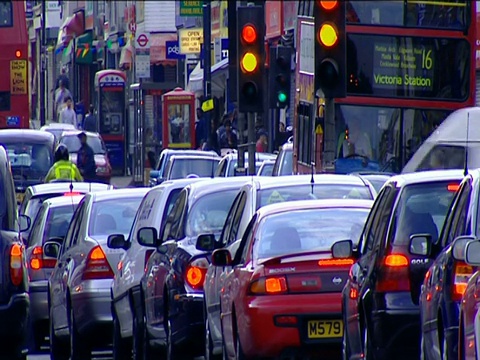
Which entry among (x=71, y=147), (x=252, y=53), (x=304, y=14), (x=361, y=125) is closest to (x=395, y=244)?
(x=252, y=53)

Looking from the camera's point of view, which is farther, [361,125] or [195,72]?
[195,72]

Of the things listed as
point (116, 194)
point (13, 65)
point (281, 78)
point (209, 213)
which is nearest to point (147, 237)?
point (209, 213)

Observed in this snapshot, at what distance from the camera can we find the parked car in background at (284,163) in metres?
26.4

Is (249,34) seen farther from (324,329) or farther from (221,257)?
(324,329)

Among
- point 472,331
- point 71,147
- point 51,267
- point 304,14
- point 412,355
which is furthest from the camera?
point 71,147

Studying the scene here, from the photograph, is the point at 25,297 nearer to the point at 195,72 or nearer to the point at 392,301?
the point at 392,301

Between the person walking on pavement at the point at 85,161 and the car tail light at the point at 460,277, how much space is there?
951 inches

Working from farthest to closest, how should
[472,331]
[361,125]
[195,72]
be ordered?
1. [195,72]
2. [361,125]
3. [472,331]

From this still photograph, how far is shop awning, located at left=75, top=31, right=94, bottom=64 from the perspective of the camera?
78938mm

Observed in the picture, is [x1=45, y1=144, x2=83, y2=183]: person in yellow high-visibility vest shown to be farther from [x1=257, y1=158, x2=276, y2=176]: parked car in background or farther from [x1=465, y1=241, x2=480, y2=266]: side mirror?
[x1=465, y1=241, x2=480, y2=266]: side mirror

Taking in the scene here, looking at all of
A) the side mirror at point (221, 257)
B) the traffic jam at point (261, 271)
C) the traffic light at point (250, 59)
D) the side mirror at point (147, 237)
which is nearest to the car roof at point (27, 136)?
the traffic light at point (250, 59)

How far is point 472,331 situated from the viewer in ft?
26.3

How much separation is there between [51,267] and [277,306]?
7534 mm

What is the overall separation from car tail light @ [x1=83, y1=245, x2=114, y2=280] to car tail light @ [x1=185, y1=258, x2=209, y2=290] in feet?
8.20
